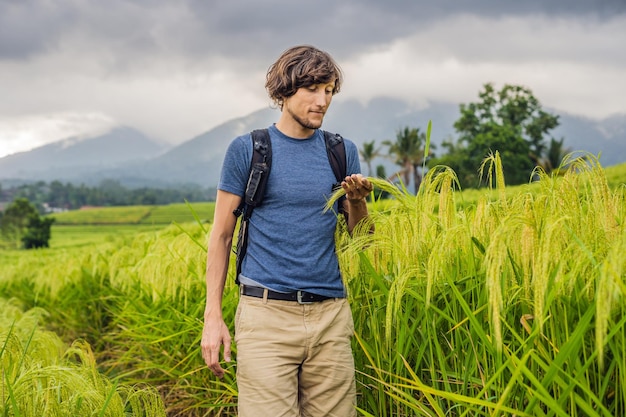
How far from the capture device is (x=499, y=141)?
138 ft

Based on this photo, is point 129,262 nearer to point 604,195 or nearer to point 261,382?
point 261,382

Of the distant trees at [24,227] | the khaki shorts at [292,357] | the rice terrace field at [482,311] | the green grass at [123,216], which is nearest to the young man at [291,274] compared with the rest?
the khaki shorts at [292,357]

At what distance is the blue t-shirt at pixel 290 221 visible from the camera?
218 cm

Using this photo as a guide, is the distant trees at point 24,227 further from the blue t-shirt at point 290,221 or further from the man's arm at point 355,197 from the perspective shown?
the man's arm at point 355,197

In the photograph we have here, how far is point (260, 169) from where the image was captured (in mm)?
2188

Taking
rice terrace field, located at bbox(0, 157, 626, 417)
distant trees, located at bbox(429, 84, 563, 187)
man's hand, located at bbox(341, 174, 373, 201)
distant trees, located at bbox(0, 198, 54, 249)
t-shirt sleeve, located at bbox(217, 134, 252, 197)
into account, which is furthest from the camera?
distant trees, located at bbox(0, 198, 54, 249)

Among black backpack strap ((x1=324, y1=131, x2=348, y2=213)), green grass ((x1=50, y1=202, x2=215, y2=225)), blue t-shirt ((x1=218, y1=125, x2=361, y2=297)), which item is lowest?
green grass ((x1=50, y1=202, x2=215, y2=225))

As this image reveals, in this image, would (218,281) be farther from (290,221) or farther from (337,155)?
(337,155)

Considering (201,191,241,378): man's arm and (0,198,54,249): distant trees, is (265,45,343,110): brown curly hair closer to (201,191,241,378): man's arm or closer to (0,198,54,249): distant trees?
(201,191,241,378): man's arm

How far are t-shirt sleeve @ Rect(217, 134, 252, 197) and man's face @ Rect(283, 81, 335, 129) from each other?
214 millimetres

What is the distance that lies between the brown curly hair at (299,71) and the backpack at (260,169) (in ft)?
0.59

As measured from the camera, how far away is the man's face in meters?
2.17

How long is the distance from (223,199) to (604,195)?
1287mm

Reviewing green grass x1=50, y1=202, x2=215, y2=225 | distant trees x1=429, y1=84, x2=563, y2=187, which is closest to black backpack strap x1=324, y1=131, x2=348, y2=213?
distant trees x1=429, y1=84, x2=563, y2=187
